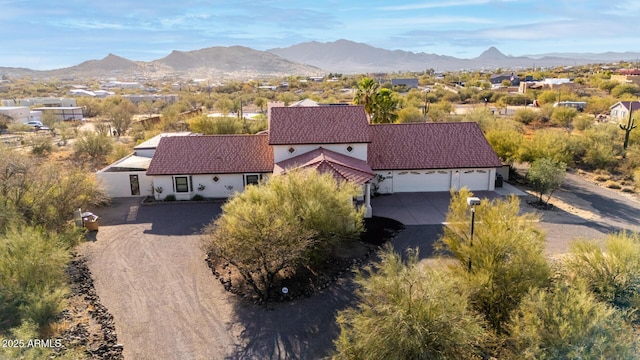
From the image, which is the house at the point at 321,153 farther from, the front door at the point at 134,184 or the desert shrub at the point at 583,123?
the desert shrub at the point at 583,123

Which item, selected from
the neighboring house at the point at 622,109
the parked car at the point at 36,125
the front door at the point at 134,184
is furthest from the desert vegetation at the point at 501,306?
the parked car at the point at 36,125

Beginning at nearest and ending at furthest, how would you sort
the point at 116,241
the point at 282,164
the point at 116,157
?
the point at 116,241
the point at 282,164
the point at 116,157

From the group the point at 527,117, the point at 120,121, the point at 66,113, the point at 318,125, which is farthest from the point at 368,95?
the point at 66,113

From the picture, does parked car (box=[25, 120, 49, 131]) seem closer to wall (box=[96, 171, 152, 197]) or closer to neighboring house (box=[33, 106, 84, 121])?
neighboring house (box=[33, 106, 84, 121])

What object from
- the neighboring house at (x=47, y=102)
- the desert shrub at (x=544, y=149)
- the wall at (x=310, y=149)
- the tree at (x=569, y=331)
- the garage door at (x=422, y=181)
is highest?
the neighboring house at (x=47, y=102)

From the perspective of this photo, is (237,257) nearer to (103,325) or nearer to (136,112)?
(103,325)

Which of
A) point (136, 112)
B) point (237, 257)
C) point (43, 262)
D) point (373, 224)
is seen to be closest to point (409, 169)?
point (373, 224)
